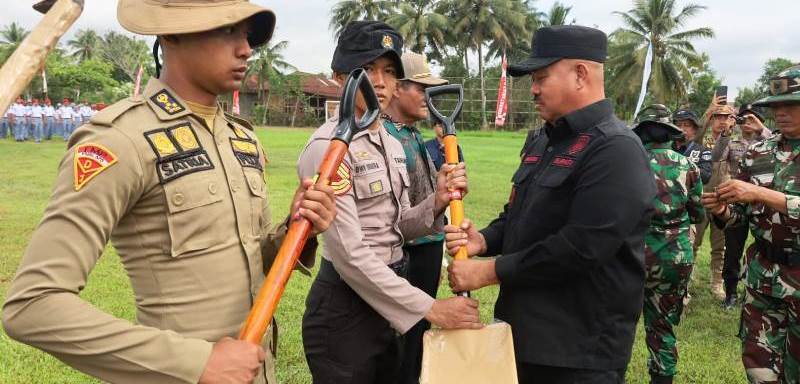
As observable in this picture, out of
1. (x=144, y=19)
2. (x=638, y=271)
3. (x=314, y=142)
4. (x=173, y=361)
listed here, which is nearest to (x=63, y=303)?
(x=173, y=361)

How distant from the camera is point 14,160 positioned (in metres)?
18.2

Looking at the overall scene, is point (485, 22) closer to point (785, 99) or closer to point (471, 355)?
point (785, 99)

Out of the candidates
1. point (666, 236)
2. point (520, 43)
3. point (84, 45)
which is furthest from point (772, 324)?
point (84, 45)

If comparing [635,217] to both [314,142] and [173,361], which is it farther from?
[173,361]

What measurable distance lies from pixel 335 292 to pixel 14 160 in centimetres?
1931

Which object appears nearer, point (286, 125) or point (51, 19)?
point (51, 19)

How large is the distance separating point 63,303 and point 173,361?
27 cm

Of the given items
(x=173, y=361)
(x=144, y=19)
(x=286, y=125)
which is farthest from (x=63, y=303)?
(x=286, y=125)

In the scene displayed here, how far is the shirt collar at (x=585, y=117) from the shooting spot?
2428 millimetres

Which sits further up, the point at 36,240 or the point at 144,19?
the point at 144,19

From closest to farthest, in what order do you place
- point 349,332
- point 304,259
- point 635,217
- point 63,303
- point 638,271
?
point 63,303 < point 304,259 < point 635,217 < point 638,271 < point 349,332

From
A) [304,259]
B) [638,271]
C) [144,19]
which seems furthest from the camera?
[638,271]

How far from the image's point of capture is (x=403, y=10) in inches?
2082

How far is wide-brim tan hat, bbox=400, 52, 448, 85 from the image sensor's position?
434 cm
